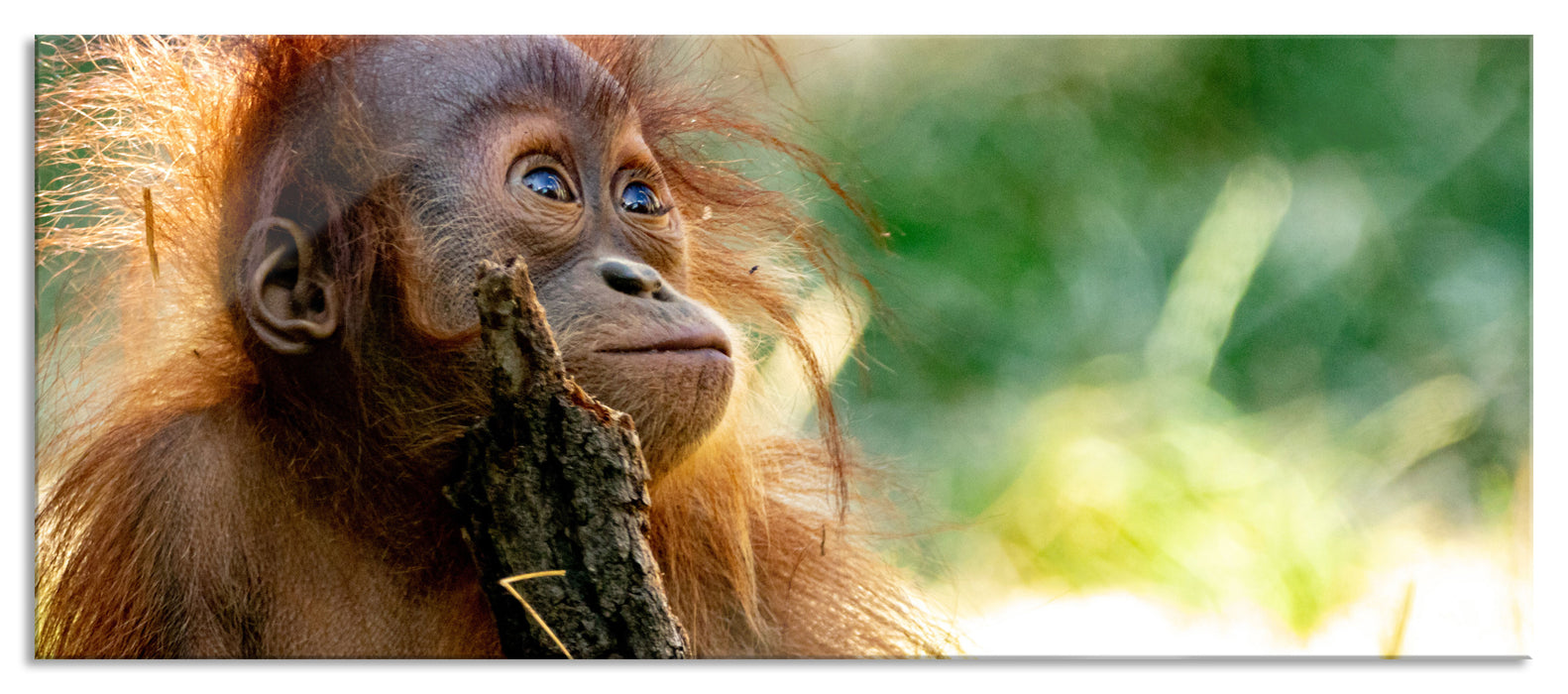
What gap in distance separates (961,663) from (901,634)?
0.15 meters

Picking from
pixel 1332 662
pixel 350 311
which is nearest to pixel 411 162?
pixel 350 311

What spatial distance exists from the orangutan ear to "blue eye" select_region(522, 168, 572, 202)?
355mm

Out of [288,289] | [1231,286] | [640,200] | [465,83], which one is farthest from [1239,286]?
[288,289]

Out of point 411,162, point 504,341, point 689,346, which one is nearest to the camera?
point 504,341

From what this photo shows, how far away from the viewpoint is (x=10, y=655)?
2.36m

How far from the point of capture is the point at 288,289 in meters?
2.07

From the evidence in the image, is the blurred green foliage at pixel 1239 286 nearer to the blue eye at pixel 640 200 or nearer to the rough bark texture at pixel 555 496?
the blue eye at pixel 640 200

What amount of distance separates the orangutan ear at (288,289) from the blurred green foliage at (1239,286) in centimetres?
101

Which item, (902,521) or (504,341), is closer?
(504,341)

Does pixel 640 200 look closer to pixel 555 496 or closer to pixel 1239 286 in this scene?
pixel 555 496

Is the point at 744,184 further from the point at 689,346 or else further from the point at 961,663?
the point at 961,663

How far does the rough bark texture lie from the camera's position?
168cm

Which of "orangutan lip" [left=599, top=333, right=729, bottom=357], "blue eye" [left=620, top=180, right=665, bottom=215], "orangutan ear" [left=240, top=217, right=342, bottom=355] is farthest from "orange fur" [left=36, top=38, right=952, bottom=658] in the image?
"orangutan lip" [left=599, top=333, right=729, bottom=357]

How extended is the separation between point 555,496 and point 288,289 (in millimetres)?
664
